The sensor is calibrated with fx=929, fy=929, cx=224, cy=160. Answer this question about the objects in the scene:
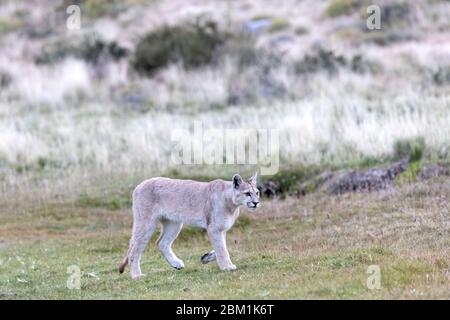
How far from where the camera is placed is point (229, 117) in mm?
28594

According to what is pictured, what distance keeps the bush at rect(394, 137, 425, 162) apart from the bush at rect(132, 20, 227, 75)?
664 inches

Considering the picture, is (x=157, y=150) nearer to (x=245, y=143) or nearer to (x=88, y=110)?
(x=245, y=143)

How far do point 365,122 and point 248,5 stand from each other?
1278 inches

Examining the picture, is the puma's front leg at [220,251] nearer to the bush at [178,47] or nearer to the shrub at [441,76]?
the shrub at [441,76]

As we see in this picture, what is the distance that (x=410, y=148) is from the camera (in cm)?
2083

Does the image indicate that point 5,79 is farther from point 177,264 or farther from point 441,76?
point 177,264

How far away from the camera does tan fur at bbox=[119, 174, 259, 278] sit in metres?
13.1

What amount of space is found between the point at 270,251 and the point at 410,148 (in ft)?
23.6

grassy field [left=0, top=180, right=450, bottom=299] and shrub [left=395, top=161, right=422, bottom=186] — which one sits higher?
shrub [left=395, top=161, right=422, bottom=186]

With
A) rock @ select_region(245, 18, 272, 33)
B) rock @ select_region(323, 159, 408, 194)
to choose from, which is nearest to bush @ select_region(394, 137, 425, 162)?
rock @ select_region(323, 159, 408, 194)

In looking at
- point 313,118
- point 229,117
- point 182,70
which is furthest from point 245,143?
point 182,70

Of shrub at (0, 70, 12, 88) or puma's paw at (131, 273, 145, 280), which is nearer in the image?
puma's paw at (131, 273, 145, 280)

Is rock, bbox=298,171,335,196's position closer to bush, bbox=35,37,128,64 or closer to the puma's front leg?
the puma's front leg

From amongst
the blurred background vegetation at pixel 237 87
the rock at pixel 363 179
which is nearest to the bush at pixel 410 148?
the blurred background vegetation at pixel 237 87
